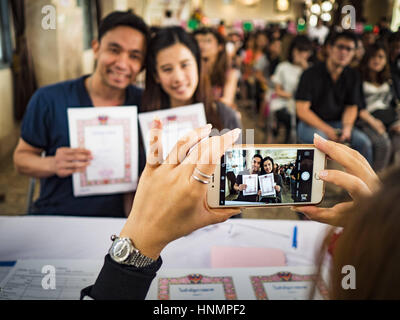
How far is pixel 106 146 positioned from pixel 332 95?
1875 mm

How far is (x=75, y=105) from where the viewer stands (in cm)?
145

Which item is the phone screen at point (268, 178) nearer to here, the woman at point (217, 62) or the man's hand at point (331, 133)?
the man's hand at point (331, 133)

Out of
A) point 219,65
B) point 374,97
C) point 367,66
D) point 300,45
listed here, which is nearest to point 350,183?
point 367,66

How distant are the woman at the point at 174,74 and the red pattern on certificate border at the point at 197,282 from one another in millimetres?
704

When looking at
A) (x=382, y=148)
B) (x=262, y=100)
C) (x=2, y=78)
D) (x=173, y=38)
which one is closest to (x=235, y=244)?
(x=173, y=38)

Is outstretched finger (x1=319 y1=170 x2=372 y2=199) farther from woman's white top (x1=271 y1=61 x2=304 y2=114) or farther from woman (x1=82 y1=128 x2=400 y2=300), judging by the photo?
woman's white top (x1=271 y1=61 x2=304 y2=114)

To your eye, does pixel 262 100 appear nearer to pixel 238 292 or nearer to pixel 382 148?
pixel 382 148

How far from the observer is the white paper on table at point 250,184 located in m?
0.64

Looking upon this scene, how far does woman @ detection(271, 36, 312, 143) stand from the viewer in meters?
3.80

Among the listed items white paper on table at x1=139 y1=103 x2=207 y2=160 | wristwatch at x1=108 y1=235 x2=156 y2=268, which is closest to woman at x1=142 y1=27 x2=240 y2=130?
white paper on table at x1=139 y1=103 x2=207 y2=160

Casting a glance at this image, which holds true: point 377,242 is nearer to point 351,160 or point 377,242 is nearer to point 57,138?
point 351,160

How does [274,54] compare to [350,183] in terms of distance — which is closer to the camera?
[350,183]

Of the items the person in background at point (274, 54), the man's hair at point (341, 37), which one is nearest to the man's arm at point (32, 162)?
the man's hair at point (341, 37)
